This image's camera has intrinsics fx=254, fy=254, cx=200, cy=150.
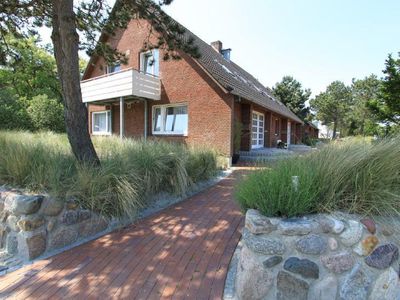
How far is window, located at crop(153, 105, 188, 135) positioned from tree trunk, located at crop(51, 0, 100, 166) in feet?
25.8

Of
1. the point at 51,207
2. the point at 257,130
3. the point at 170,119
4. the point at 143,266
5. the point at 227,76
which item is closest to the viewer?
the point at 143,266

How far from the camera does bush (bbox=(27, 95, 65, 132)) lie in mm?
17656

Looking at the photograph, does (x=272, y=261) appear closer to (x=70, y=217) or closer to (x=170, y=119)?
(x=70, y=217)

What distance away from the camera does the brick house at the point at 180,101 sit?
36.7ft

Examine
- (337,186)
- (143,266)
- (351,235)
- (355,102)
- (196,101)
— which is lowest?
(143,266)

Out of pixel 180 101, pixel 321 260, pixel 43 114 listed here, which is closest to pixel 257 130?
pixel 180 101

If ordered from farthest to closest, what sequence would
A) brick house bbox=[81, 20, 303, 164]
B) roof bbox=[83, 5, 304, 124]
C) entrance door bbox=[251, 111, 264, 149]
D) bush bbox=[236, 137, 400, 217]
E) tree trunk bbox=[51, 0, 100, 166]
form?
1. entrance door bbox=[251, 111, 264, 149]
2. brick house bbox=[81, 20, 303, 164]
3. roof bbox=[83, 5, 304, 124]
4. tree trunk bbox=[51, 0, 100, 166]
5. bush bbox=[236, 137, 400, 217]

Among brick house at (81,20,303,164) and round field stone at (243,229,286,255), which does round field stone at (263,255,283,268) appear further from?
brick house at (81,20,303,164)

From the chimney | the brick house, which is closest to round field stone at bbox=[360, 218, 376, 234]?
the brick house

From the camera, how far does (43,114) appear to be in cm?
1777

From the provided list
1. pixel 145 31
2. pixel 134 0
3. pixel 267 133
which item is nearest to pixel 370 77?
pixel 267 133

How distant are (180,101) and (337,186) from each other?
10530mm

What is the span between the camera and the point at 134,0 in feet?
19.7

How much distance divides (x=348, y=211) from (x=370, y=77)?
44.8 meters
